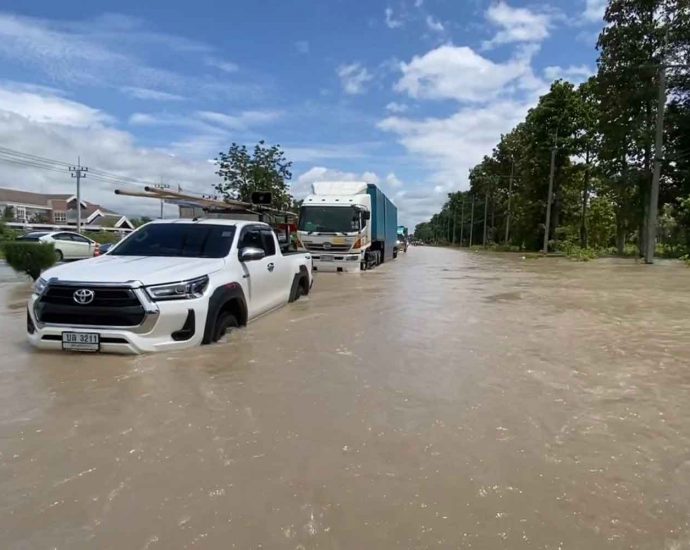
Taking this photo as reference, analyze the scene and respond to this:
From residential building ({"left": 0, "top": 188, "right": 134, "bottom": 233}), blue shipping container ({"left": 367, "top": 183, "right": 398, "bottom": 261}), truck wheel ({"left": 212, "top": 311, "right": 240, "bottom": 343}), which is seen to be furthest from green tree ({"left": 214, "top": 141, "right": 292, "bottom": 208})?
residential building ({"left": 0, "top": 188, "right": 134, "bottom": 233})

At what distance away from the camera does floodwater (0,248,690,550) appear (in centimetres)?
281

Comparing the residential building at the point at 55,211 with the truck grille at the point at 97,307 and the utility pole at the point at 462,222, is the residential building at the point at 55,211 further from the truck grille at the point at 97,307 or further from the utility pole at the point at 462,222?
the truck grille at the point at 97,307

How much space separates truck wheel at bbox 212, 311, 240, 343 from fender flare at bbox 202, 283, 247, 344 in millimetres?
105

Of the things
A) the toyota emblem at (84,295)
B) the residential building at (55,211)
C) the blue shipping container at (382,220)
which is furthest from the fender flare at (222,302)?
the residential building at (55,211)

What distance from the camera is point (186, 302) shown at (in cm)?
573

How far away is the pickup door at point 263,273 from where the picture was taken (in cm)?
739

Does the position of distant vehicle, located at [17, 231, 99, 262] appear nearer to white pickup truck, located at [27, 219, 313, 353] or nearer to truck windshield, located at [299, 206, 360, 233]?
truck windshield, located at [299, 206, 360, 233]

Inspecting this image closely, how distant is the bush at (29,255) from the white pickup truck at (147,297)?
7924 millimetres

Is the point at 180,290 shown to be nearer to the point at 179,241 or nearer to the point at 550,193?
the point at 179,241

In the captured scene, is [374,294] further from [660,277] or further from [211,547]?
[660,277]

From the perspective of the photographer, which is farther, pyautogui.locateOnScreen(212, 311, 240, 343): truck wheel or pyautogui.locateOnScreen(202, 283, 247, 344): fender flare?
pyautogui.locateOnScreen(212, 311, 240, 343): truck wheel

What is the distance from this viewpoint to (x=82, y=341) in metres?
5.51

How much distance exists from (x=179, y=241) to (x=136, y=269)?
1.32 meters

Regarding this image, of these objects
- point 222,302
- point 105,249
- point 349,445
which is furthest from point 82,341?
point 105,249
